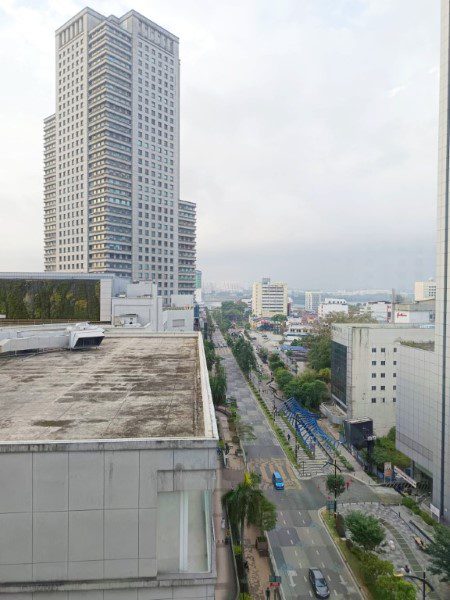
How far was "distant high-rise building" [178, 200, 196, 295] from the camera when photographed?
114 metres

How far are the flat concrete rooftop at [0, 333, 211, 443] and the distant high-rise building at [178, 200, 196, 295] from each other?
86.3 meters

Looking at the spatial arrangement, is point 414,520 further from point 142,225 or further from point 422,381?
point 142,225

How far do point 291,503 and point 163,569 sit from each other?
2651 cm

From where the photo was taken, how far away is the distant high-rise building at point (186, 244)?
11394 cm

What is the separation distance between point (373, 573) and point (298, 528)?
7.74m

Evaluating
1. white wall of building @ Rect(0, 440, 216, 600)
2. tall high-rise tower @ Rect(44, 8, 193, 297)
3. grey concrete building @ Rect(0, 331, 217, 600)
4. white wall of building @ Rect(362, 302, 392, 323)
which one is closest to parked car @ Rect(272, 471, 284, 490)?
grey concrete building @ Rect(0, 331, 217, 600)

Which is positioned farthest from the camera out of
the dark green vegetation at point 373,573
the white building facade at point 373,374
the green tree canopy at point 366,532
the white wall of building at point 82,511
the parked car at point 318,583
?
the white building facade at point 373,374

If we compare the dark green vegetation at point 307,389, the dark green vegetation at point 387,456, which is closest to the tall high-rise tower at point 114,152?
the dark green vegetation at point 307,389

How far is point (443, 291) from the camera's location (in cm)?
3203

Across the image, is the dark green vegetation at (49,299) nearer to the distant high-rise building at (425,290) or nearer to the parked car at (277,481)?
the parked car at (277,481)

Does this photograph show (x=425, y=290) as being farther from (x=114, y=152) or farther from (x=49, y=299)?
(x=49, y=299)

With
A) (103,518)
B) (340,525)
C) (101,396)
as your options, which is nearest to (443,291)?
(340,525)

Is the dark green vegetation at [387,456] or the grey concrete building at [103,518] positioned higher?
the grey concrete building at [103,518]

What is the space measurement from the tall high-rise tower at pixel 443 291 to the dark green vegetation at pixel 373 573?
8.24m
